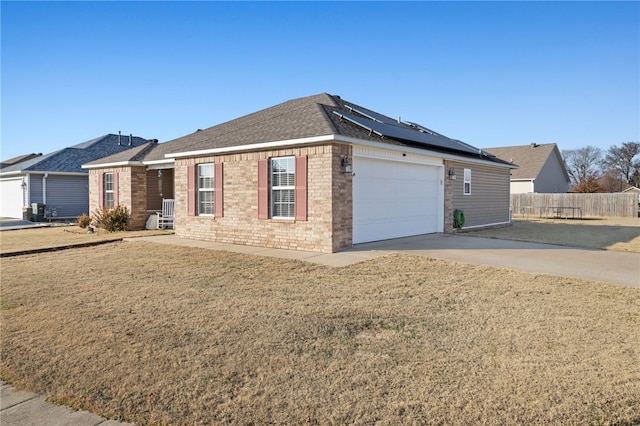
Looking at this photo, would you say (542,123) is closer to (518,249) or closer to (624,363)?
(518,249)

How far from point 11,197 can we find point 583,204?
38.1 metres

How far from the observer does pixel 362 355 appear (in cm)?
414

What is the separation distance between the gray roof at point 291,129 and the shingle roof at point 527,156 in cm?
1974

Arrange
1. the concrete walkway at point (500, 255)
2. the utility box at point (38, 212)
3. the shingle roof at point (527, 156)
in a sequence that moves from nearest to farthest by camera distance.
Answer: the concrete walkway at point (500, 255) < the utility box at point (38, 212) < the shingle roof at point (527, 156)

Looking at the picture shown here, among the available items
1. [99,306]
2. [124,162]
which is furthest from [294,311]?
[124,162]

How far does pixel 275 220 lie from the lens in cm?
1130

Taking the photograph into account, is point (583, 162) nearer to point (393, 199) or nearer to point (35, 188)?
point (393, 199)

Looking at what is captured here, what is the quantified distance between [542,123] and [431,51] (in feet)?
124

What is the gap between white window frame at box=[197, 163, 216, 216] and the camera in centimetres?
1325

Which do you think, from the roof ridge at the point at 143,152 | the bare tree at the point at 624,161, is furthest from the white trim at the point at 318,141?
the bare tree at the point at 624,161

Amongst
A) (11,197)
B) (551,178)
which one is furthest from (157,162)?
(551,178)

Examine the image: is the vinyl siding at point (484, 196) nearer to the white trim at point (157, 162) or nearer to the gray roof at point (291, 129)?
the gray roof at point (291, 129)

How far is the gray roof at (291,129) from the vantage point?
11.0m

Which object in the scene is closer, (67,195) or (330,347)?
(330,347)
